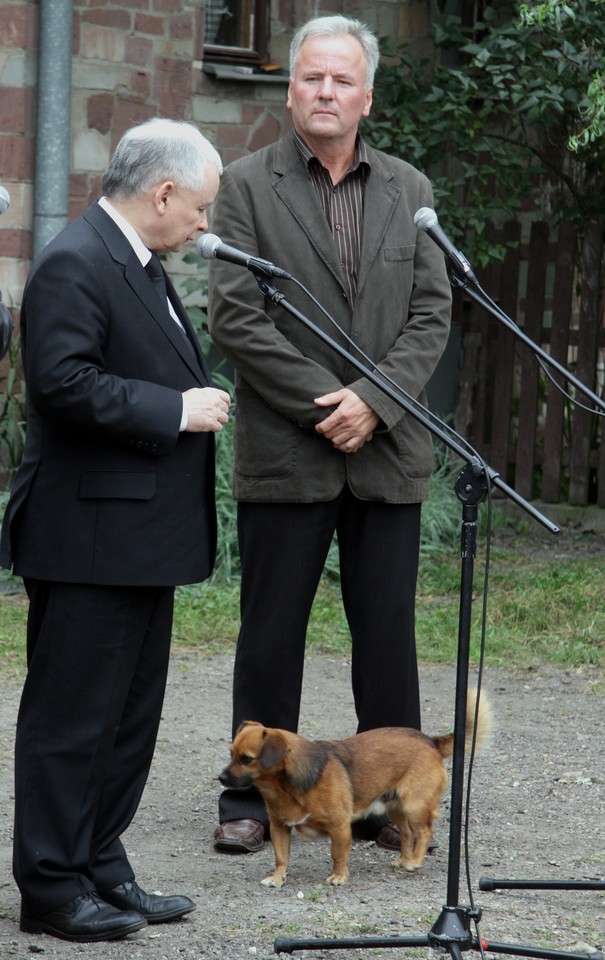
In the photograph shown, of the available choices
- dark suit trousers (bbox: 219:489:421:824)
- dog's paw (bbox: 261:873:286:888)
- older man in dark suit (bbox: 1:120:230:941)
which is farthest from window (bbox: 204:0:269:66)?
dog's paw (bbox: 261:873:286:888)

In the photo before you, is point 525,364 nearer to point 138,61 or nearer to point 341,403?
point 138,61

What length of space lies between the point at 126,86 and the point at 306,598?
18.7ft

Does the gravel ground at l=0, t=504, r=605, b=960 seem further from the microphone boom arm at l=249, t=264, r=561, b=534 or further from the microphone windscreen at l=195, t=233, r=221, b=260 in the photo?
the microphone windscreen at l=195, t=233, r=221, b=260

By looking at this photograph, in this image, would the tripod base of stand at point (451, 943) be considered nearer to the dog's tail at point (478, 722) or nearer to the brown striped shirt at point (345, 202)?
the dog's tail at point (478, 722)

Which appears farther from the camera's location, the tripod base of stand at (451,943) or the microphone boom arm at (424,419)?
the tripod base of stand at (451,943)

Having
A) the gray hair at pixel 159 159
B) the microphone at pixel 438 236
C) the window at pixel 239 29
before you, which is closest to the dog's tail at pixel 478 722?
the microphone at pixel 438 236

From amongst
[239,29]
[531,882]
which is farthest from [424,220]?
[239,29]

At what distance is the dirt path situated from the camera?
3.48 metres

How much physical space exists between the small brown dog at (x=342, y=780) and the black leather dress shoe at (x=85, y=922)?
509mm

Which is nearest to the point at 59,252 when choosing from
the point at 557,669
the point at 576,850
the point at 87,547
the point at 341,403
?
the point at 87,547

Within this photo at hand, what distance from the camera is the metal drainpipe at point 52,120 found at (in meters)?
8.19

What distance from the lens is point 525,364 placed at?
9.91 metres

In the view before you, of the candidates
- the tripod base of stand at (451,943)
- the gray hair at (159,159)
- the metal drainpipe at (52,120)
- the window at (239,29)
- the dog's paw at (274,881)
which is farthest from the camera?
the window at (239,29)

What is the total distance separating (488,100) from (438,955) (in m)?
6.66
